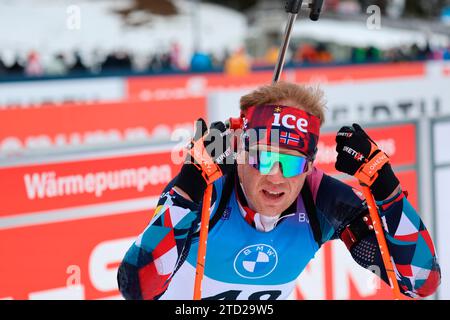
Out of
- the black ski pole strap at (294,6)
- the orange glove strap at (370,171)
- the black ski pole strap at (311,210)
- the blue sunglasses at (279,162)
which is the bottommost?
the black ski pole strap at (311,210)

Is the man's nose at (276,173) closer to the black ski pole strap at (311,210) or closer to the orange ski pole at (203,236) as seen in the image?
the orange ski pole at (203,236)

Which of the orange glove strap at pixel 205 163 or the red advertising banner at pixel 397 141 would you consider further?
the red advertising banner at pixel 397 141

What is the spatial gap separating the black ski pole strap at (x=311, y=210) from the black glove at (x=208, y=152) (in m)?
0.45

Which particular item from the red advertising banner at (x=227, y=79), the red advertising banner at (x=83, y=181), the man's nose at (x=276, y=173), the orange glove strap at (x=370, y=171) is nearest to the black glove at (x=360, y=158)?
the orange glove strap at (x=370, y=171)

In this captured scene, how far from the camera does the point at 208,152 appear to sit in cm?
243

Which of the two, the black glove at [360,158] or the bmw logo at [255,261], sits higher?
the black glove at [360,158]

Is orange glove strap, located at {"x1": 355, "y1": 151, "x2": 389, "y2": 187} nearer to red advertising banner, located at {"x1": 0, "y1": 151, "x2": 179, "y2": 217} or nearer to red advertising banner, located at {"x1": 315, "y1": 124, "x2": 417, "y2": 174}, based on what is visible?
red advertising banner, located at {"x1": 0, "y1": 151, "x2": 179, "y2": 217}

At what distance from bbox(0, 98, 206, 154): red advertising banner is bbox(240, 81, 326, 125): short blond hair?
441cm

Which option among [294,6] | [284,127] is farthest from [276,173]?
[294,6]

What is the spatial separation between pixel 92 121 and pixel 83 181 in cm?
357

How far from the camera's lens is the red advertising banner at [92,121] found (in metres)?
7.27

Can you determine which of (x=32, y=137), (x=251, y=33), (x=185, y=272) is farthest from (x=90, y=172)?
(x=251, y=33)

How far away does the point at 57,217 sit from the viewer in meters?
4.01

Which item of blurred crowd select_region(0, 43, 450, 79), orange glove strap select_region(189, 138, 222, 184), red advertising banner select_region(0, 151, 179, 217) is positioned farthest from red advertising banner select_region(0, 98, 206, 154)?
blurred crowd select_region(0, 43, 450, 79)
